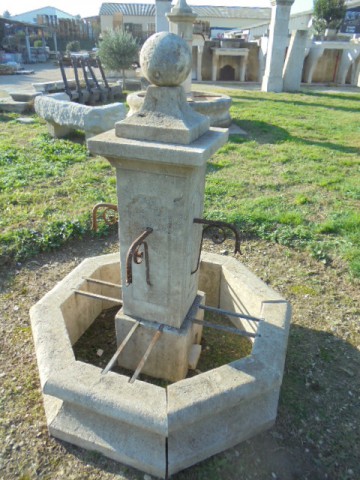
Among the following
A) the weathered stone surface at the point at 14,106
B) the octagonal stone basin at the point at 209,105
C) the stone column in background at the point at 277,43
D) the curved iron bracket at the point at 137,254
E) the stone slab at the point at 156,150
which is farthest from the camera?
the stone column in background at the point at 277,43

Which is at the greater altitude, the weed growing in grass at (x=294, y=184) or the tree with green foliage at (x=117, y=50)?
the tree with green foliage at (x=117, y=50)

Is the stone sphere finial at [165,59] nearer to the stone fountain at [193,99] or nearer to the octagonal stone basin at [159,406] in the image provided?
the octagonal stone basin at [159,406]

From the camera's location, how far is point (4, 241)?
4039 millimetres

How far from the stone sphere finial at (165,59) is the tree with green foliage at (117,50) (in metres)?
14.8

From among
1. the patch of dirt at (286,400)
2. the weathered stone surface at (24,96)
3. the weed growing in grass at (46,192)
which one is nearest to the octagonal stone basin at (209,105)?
the weed growing in grass at (46,192)

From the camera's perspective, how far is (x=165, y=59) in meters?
1.84

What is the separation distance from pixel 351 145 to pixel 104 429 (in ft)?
25.7

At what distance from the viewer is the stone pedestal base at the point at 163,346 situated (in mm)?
2482

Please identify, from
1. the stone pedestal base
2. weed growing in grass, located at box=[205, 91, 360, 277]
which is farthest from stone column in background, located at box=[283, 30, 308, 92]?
the stone pedestal base

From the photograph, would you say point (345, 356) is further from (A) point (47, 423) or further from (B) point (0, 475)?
(B) point (0, 475)

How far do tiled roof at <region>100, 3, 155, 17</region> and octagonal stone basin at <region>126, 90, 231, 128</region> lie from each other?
101 feet

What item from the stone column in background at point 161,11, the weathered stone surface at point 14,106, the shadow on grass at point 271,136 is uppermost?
the stone column in background at point 161,11

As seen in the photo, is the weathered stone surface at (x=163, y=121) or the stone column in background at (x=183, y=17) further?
the stone column in background at (x=183, y=17)

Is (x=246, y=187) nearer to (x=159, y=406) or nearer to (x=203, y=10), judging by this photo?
(x=159, y=406)
